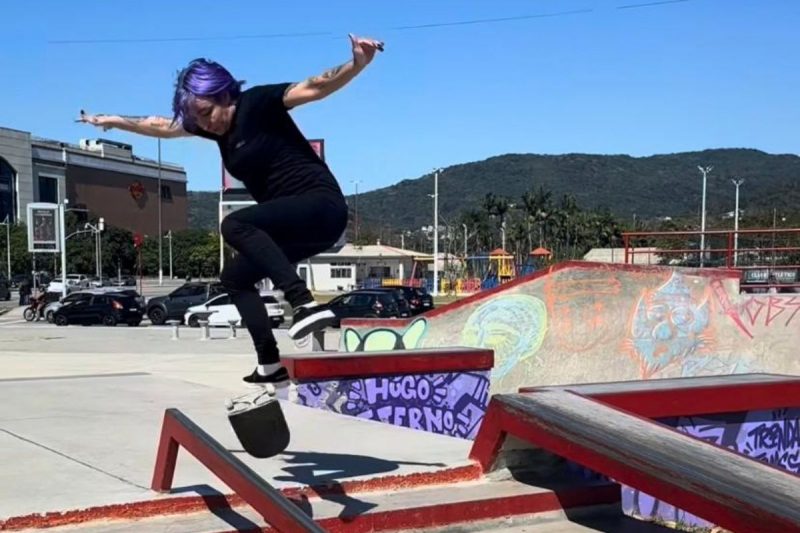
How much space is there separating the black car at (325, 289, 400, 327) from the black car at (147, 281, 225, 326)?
652 centimetres

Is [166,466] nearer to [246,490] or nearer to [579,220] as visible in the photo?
[246,490]

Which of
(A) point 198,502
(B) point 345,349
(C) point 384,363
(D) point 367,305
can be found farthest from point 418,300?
(A) point 198,502

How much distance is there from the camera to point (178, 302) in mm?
35062

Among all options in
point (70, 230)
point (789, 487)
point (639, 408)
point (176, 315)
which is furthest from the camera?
point (70, 230)

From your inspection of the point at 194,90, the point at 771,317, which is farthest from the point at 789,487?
the point at 771,317

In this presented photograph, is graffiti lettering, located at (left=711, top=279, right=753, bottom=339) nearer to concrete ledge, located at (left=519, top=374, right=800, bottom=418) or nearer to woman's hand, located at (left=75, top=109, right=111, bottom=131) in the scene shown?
concrete ledge, located at (left=519, top=374, right=800, bottom=418)

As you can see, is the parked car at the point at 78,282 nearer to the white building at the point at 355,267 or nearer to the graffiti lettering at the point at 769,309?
the white building at the point at 355,267

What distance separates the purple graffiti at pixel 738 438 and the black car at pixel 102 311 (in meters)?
29.8

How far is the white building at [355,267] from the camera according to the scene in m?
84.6

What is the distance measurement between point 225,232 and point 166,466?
121 cm

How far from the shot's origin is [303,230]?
3729mm

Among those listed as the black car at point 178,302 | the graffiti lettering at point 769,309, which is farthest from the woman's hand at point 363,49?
the black car at point 178,302

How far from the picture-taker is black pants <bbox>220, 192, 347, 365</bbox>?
11.8 feet

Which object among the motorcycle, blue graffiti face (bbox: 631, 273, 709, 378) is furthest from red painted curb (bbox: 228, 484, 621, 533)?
the motorcycle
